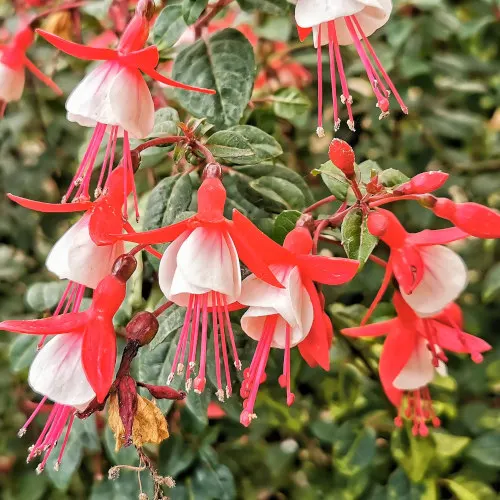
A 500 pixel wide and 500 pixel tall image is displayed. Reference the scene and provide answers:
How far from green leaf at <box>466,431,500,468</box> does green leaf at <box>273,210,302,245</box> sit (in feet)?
1.70

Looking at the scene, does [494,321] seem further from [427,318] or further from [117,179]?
[117,179]

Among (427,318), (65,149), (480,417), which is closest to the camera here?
(427,318)

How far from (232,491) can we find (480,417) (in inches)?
16.3

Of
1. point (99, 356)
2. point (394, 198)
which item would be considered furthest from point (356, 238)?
point (99, 356)

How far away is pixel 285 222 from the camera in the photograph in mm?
699

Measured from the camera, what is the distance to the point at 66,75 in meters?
1.22

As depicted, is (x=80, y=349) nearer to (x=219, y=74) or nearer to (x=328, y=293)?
(x=219, y=74)

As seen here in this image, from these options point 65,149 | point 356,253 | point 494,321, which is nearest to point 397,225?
point 356,253

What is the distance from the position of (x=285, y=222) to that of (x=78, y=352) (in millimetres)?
240

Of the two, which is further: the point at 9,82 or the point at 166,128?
the point at 9,82

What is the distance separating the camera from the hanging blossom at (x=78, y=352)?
585 millimetres

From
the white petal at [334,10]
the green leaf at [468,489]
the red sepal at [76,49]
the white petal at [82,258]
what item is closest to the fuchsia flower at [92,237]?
the white petal at [82,258]

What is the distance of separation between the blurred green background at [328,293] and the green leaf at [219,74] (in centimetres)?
3

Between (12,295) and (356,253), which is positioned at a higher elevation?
(356,253)
